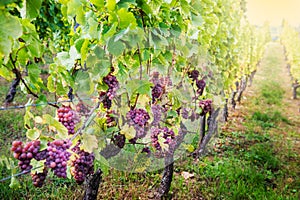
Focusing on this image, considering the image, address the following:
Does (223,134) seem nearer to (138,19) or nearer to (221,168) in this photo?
(221,168)

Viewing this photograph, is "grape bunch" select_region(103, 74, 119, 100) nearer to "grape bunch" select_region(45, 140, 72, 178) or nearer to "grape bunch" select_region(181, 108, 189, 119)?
"grape bunch" select_region(45, 140, 72, 178)

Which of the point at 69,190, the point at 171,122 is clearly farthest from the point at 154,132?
the point at 69,190

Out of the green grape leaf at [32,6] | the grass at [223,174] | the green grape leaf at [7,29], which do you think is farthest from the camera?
the grass at [223,174]

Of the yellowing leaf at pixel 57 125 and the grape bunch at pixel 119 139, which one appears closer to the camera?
the yellowing leaf at pixel 57 125

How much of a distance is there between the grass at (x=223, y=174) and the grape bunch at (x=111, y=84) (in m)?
1.94

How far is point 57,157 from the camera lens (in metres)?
1.18

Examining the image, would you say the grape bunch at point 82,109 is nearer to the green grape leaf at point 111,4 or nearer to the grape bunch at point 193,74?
the green grape leaf at point 111,4

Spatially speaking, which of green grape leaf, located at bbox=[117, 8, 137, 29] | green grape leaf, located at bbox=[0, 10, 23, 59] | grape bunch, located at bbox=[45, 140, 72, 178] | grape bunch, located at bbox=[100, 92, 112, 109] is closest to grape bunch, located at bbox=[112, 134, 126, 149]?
grape bunch, located at bbox=[100, 92, 112, 109]

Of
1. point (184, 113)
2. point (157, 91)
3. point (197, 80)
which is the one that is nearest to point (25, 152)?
point (157, 91)

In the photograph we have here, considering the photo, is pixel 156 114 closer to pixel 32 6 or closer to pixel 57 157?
pixel 57 157

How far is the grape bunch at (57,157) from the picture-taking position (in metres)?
1.16

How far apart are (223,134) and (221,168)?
1.92m

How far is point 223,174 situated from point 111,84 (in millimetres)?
2932

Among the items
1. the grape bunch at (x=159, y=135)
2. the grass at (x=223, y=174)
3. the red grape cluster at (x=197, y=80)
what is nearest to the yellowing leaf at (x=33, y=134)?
the grape bunch at (x=159, y=135)
